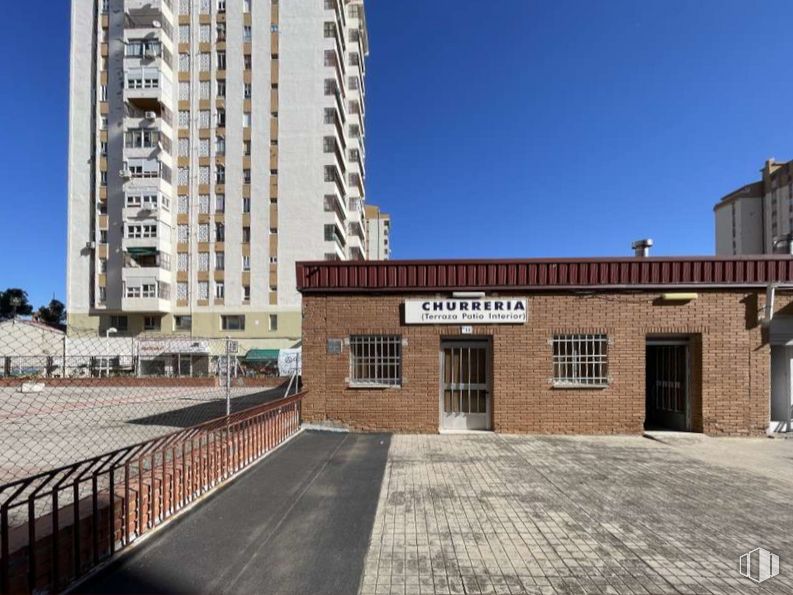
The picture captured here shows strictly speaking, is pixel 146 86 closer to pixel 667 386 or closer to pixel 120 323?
pixel 120 323

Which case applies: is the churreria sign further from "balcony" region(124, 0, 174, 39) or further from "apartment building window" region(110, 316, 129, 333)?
"balcony" region(124, 0, 174, 39)

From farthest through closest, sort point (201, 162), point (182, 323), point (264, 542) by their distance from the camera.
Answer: point (201, 162)
point (182, 323)
point (264, 542)

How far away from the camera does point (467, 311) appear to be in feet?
32.5

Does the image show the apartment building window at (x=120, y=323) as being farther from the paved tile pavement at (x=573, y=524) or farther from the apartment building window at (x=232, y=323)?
the paved tile pavement at (x=573, y=524)

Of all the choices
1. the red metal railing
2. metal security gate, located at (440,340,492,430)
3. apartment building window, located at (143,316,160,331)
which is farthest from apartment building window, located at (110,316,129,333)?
metal security gate, located at (440,340,492,430)

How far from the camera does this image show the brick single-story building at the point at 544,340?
963 cm

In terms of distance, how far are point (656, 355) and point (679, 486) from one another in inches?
234

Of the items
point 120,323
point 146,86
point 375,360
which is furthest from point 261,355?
point 375,360

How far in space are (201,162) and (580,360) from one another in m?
41.3

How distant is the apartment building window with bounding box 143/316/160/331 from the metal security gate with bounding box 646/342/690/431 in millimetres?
40696

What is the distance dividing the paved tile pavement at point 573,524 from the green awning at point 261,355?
2976cm

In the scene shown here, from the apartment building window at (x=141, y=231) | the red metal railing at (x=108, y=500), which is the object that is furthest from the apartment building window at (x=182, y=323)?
the red metal railing at (x=108, y=500)

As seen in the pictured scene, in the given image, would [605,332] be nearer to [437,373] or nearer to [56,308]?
[437,373]

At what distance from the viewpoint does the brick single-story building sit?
963 centimetres
